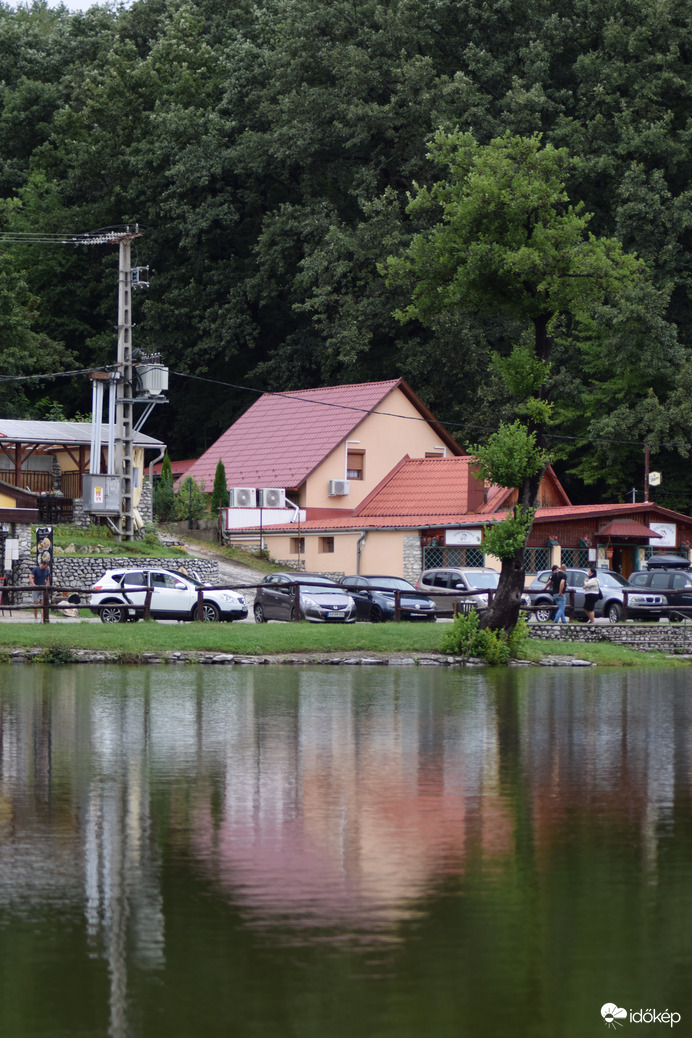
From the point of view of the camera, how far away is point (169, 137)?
72938 mm

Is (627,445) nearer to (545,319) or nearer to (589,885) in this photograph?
(545,319)

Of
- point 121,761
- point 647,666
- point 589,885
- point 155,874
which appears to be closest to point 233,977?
point 155,874

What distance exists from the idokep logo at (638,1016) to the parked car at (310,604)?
30.3 m

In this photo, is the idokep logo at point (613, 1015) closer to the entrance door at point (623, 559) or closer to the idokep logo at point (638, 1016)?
the idokep logo at point (638, 1016)

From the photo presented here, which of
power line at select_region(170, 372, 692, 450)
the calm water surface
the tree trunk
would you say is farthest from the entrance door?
the calm water surface

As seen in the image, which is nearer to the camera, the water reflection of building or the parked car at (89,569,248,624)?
the water reflection of building

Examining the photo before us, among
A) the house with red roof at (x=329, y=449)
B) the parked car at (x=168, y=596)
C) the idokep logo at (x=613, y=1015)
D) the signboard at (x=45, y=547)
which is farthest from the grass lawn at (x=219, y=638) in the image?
the house with red roof at (x=329, y=449)

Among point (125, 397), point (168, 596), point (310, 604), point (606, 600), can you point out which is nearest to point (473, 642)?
point (310, 604)

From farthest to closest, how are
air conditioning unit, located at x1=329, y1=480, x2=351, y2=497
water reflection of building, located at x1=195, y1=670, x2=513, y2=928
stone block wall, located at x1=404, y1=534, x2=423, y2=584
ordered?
air conditioning unit, located at x1=329, y1=480, x2=351, y2=497, stone block wall, located at x1=404, y1=534, x2=423, y2=584, water reflection of building, located at x1=195, y1=670, x2=513, y2=928

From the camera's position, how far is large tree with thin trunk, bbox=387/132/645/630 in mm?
30250

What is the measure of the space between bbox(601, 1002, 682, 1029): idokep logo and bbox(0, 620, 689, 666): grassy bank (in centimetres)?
2318

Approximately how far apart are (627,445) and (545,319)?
2984 cm

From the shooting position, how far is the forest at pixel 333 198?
200 feet

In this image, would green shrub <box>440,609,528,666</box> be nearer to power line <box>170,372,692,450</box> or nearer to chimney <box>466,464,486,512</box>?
chimney <box>466,464,486,512</box>
